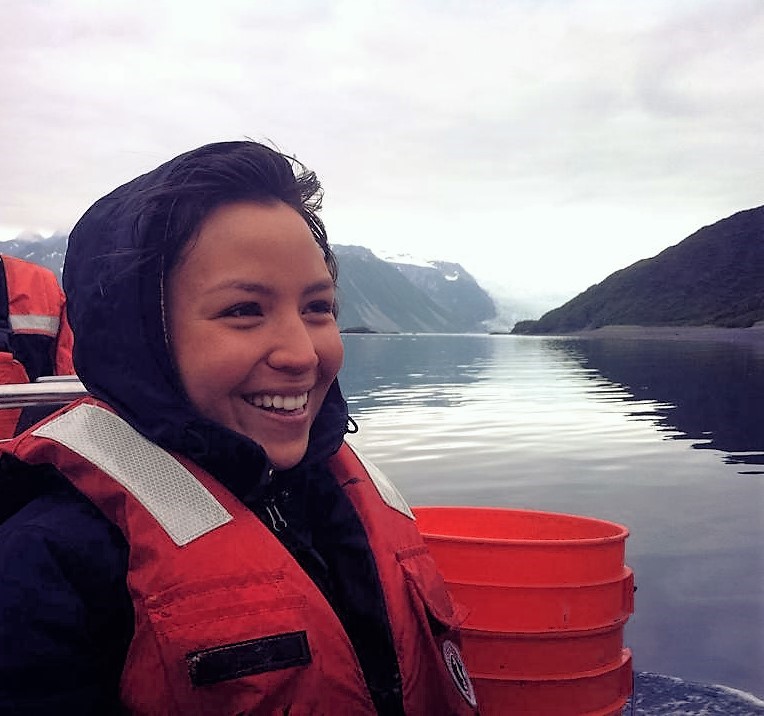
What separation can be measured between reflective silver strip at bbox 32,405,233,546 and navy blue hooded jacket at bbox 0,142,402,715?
52 millimetres

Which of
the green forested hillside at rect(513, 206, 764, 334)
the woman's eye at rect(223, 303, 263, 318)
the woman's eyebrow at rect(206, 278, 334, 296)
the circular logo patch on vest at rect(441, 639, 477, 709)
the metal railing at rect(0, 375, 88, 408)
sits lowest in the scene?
the circular logo patch on vest at rect(441, 639, 477, 709)

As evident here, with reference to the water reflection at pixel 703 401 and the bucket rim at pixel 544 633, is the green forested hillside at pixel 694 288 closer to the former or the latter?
the water reflection at pixel 703 401

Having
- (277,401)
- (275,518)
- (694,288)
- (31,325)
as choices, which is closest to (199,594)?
(275,518)

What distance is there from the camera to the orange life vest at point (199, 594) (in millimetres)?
2084

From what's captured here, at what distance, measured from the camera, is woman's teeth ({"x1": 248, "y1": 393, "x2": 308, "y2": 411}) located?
2.45m

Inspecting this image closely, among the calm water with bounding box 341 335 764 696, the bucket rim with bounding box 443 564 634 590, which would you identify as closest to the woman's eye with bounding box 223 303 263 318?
the bucket rim with bounding box 443 564 634 590

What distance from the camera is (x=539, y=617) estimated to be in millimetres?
3477

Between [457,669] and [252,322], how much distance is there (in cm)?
132

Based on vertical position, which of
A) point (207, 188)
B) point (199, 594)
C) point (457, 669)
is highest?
point (207, 188)

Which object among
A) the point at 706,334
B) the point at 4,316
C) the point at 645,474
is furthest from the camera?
the point at 706,334

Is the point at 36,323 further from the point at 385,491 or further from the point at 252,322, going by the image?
the point at 252,322

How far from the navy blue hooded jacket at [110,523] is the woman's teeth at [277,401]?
0.47ft

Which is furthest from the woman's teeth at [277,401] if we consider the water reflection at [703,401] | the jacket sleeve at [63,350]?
the water reflection at [703,401]

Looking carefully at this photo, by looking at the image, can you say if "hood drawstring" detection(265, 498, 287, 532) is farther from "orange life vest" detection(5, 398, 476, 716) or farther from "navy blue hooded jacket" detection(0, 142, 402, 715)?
"orange life vest" detection(5, 398, 476, 716)
